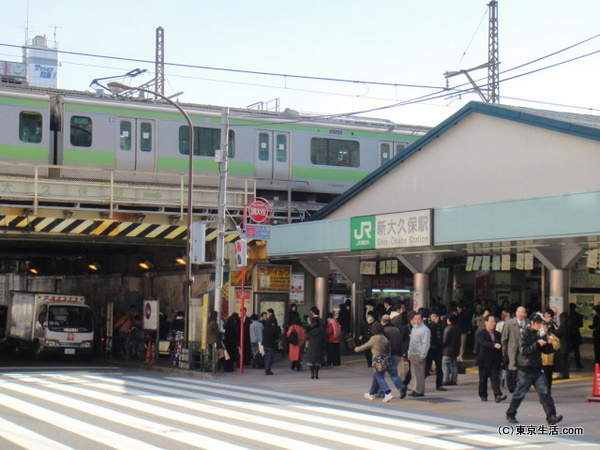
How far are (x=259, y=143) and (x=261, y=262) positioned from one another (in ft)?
17.1

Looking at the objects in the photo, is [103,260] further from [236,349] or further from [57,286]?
[236,349]

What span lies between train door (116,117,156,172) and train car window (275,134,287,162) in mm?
4910

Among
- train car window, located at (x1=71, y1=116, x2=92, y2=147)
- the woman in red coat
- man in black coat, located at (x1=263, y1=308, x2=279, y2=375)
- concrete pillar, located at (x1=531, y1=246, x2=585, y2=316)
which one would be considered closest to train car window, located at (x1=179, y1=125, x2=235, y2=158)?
train car window, located at (x1=71, y1=116, x2=92, y2=147)

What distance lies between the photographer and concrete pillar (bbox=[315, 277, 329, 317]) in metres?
29.7

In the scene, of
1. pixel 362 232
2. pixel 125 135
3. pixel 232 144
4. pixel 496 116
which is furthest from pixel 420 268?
pixel 125 135

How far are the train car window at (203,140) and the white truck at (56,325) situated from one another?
706 centimetres

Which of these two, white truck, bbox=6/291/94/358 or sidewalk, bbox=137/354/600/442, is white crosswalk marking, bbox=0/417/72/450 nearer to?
sidewalk, bbox=137/354/600/442

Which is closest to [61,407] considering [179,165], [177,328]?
[177,328]

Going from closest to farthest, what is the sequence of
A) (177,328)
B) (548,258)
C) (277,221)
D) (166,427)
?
1. (166,427)
2. (548,258)
3. (177,328)
4. (277,221)

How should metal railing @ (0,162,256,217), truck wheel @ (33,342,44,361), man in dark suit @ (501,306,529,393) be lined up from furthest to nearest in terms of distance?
truck wheel @ (33,342,44,361) < metal railing @ (0,162,256,217) < man in dark suit @ (501,306,529,393)

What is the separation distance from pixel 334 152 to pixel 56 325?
12.3 meters

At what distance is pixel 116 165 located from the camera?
30.3 meters

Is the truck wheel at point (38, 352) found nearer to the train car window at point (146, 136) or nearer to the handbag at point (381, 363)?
the train car window at point (146, 136)

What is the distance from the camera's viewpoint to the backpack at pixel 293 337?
78.9 feet
